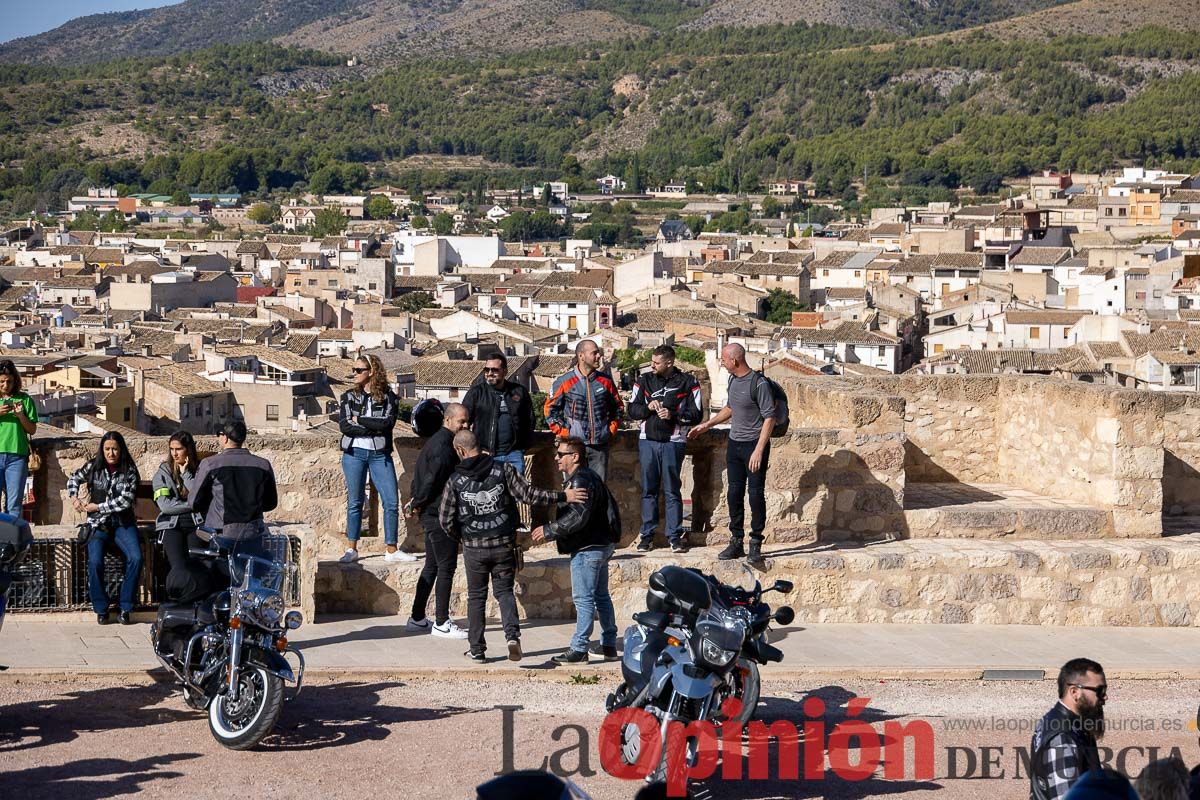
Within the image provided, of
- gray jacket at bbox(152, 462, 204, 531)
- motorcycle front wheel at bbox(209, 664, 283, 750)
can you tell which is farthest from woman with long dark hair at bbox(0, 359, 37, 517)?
motorcycle front wheel at bbox(209, 664, 283, 750)

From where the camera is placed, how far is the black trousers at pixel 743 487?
9.41 m

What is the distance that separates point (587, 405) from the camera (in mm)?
9398

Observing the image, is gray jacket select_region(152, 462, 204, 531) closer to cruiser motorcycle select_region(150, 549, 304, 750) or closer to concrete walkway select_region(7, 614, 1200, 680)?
cruiser motorcycle select_region(150, 549, 304, 750)

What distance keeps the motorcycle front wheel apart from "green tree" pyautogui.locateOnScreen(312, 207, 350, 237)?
12650cm

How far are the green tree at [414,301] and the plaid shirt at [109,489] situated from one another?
73553 mm

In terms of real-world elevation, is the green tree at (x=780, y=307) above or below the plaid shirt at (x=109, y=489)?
below

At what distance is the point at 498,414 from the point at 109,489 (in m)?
2.07

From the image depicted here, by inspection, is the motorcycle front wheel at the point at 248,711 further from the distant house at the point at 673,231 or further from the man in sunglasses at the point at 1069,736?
the distant house at the point at 673,231

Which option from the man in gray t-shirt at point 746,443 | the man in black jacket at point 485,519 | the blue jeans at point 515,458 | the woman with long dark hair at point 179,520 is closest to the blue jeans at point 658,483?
the man in gray t-shirt at point 746,443

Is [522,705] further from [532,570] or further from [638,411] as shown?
[638,411]

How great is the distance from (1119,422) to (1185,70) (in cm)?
18054

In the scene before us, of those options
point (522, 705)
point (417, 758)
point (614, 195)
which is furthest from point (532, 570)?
point (614, 195)

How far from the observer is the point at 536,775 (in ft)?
13.9

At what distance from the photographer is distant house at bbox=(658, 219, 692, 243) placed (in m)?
126
